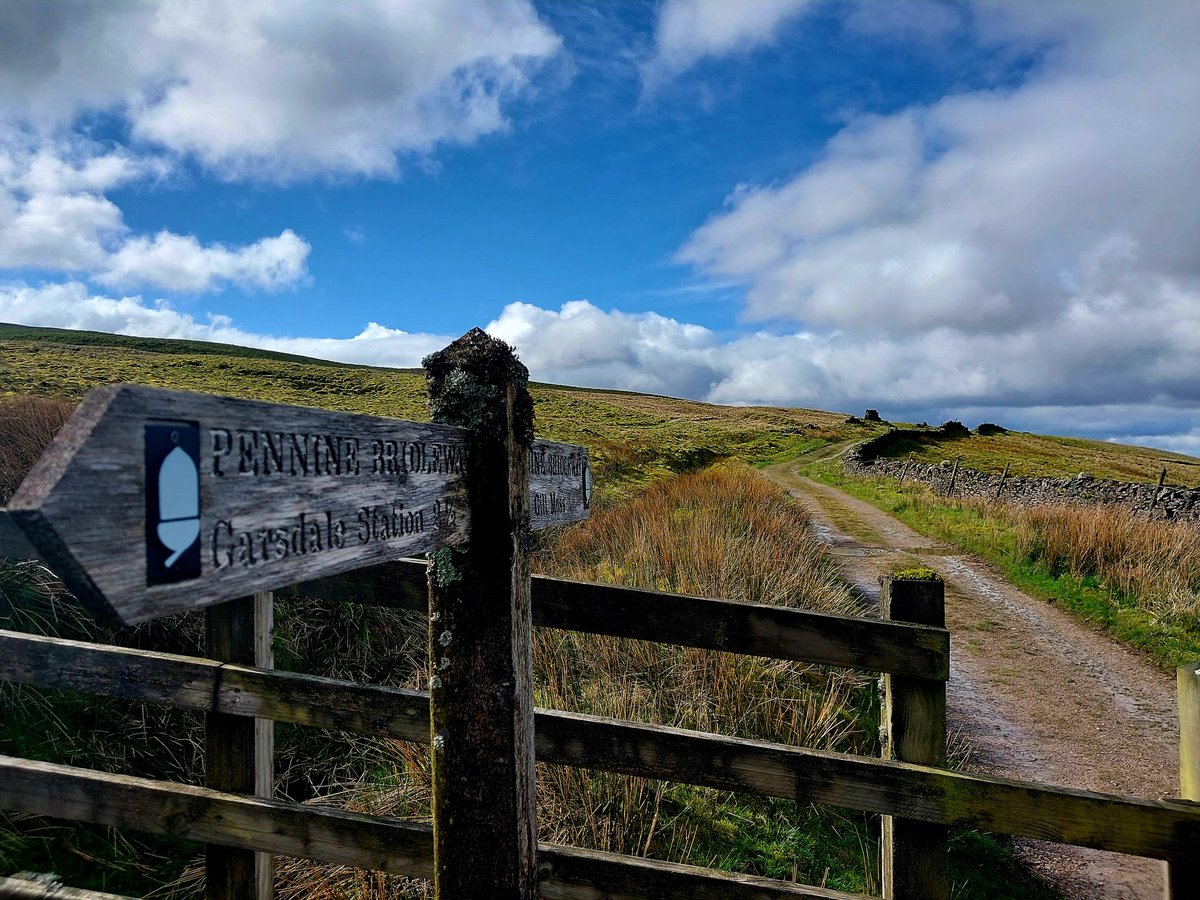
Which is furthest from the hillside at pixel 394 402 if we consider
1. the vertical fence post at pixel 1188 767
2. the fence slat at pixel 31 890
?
the fence slat at pixel 31 890

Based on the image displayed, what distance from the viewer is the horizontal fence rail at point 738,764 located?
248 centimetres

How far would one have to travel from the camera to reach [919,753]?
104 inches

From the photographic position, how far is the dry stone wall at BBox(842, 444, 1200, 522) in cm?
1611

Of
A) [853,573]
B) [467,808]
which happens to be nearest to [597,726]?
[467,808]

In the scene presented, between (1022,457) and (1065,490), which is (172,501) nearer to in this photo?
(1065,490)

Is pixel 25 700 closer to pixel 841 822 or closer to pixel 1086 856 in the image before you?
pixel 841 822

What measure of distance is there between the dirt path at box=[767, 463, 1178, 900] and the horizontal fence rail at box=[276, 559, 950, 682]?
1.78 meters

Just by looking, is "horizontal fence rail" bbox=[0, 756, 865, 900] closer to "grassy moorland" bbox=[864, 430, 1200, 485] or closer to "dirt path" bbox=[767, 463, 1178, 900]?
"dirt path" bbox=[767, 463, 1178, 900]

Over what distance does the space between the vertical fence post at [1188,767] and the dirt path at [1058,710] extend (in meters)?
1.65

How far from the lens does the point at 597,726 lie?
2611 millimetres

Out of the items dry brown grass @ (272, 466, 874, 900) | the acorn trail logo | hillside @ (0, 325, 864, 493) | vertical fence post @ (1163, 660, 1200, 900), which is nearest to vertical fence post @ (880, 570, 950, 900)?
vertical fence post @ (1163, 660, 1200, 900)

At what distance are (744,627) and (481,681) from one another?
3.91ft

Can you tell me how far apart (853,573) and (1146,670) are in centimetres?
353

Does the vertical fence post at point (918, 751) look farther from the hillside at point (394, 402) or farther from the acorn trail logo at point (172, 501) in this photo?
the hillside at point (394, 402)
